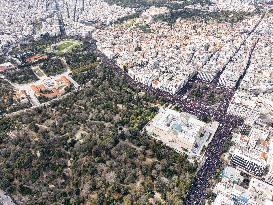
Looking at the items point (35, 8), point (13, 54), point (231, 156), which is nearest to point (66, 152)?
point (231, 156)

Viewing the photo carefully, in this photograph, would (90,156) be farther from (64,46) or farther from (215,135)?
(64,46)

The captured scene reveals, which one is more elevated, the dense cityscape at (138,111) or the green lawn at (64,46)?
the dense cityscape at (138,111)

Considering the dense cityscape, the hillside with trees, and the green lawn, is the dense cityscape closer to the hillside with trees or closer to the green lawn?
the hillside with trees

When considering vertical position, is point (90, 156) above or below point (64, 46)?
above

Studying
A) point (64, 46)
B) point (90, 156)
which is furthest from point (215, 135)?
point (64, 46)

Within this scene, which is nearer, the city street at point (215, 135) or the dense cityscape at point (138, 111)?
the dense cityscape at point (138, 111)

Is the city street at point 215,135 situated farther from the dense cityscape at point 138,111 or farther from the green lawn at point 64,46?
the green lawn at point 64,46

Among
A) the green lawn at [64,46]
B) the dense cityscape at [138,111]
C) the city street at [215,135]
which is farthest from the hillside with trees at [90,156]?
the green lawn at [64,46]

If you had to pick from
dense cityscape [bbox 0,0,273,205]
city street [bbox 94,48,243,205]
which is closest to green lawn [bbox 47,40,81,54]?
dense cityscape [bbox 0,0,273,205]

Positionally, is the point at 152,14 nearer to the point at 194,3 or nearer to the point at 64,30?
the point at 194,3
